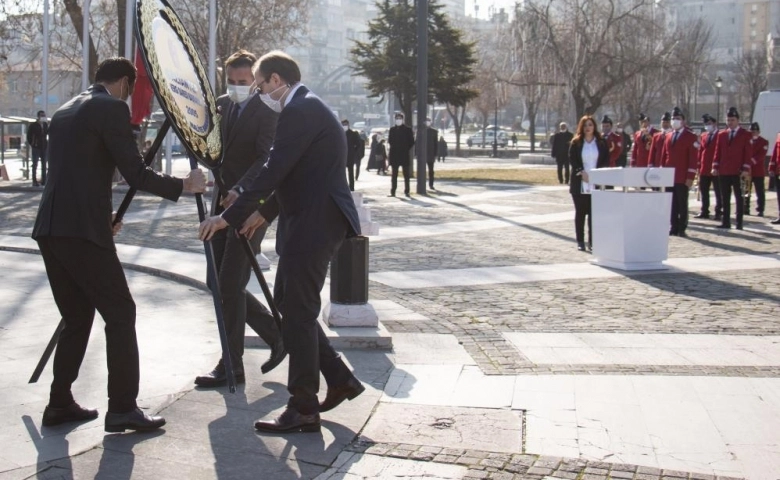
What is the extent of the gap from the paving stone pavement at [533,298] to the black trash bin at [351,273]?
0.57m

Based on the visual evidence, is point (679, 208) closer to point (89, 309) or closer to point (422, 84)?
point (422, 84)

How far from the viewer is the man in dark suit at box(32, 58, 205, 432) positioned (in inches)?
192

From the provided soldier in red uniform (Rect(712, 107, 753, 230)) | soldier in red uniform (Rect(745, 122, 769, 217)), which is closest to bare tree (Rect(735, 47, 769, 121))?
soldier in red uniform (Rect(745, 122, 769, 217))

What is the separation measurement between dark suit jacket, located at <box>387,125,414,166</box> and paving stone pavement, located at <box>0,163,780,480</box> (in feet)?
11.2

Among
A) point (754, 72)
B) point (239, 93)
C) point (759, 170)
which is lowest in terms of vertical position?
point (759, 170)

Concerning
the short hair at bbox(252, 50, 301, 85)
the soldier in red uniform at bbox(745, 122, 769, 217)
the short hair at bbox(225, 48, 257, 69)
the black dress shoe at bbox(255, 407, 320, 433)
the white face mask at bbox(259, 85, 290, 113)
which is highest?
the short hair at bbox(225, 48, 257, 69)

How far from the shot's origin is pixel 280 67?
525cm

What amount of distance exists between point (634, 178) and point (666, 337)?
425 cm

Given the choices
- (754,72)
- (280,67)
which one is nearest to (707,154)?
(280,67)

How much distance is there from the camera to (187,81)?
5441 millimetres

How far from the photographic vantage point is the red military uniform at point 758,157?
61.9 feet

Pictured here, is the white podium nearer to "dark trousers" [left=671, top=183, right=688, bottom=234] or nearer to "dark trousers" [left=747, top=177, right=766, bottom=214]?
"dark trousers" [left=671, top=183, right=688, bottom=234]

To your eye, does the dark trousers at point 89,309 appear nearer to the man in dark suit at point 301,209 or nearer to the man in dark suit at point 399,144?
the man in dark suit at point 301,209

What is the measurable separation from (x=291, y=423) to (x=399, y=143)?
18.4 metres
